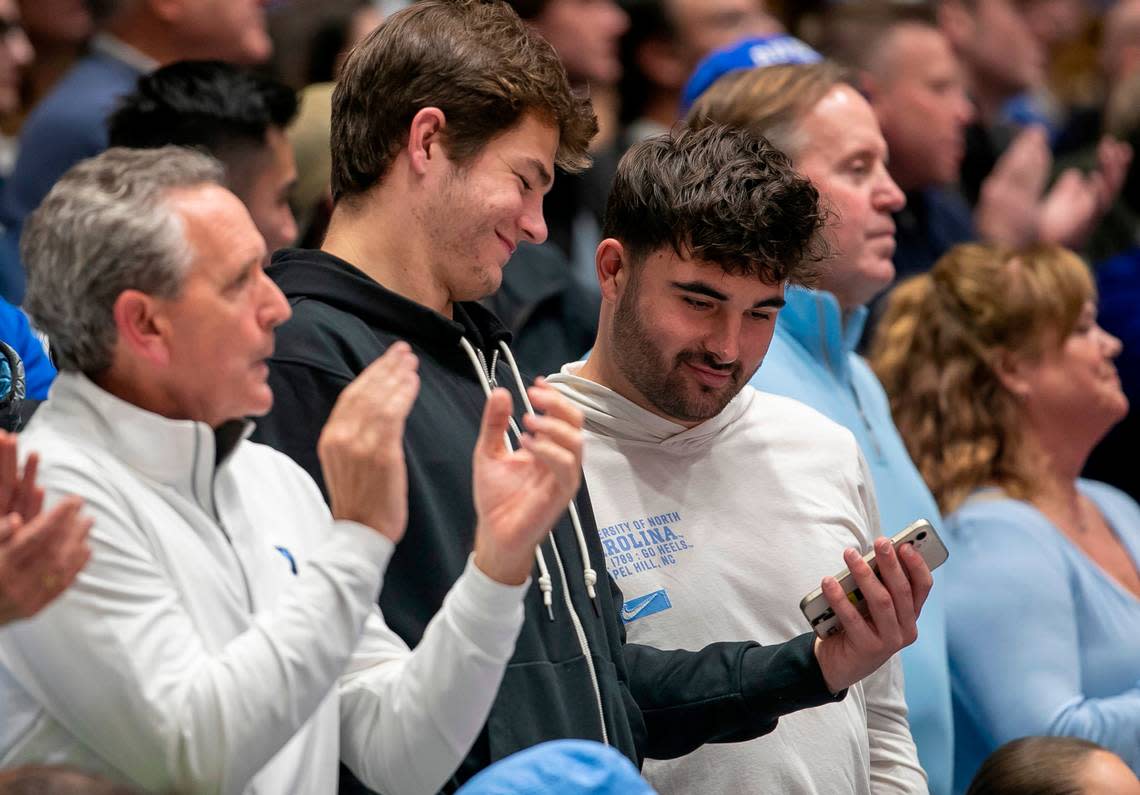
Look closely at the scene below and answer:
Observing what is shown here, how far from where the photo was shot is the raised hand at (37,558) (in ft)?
5.62

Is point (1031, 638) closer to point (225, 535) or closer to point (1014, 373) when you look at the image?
point (1014, 373)

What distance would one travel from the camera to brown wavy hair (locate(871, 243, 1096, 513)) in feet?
12.3

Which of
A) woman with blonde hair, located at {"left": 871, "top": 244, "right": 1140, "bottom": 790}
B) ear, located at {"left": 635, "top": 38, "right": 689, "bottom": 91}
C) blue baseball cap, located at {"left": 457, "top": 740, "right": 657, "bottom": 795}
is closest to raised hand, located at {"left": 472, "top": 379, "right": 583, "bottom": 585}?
blue baseball cap, located at {"left": 457, "top": 740, "right": 657, "bottom": 795}

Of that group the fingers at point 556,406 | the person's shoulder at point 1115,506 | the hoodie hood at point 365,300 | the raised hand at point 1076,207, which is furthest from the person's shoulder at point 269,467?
the raised hand at point 1076,207

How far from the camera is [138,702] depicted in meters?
1.78

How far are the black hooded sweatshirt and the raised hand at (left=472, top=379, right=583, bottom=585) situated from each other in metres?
0.28

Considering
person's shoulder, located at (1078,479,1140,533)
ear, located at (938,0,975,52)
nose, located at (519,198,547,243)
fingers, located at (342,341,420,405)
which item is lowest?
ear, located at (938,0,975,52)

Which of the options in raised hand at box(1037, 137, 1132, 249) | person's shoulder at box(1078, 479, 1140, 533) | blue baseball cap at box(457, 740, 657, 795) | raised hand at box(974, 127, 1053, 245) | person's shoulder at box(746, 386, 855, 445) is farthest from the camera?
raised hand at box(974, 127, 1053, 245)

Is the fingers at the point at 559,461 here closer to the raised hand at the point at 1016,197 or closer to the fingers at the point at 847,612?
the fingers at the point at 847,612

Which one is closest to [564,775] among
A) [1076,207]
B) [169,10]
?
[169,10]

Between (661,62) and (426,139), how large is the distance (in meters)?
3.66

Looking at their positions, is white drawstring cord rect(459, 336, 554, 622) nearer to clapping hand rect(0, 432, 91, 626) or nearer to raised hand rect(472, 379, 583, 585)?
raised hand rect(472, 379, 583, 585)

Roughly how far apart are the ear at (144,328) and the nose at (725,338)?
0.99 meters

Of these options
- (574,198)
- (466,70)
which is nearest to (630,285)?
(466,70)
